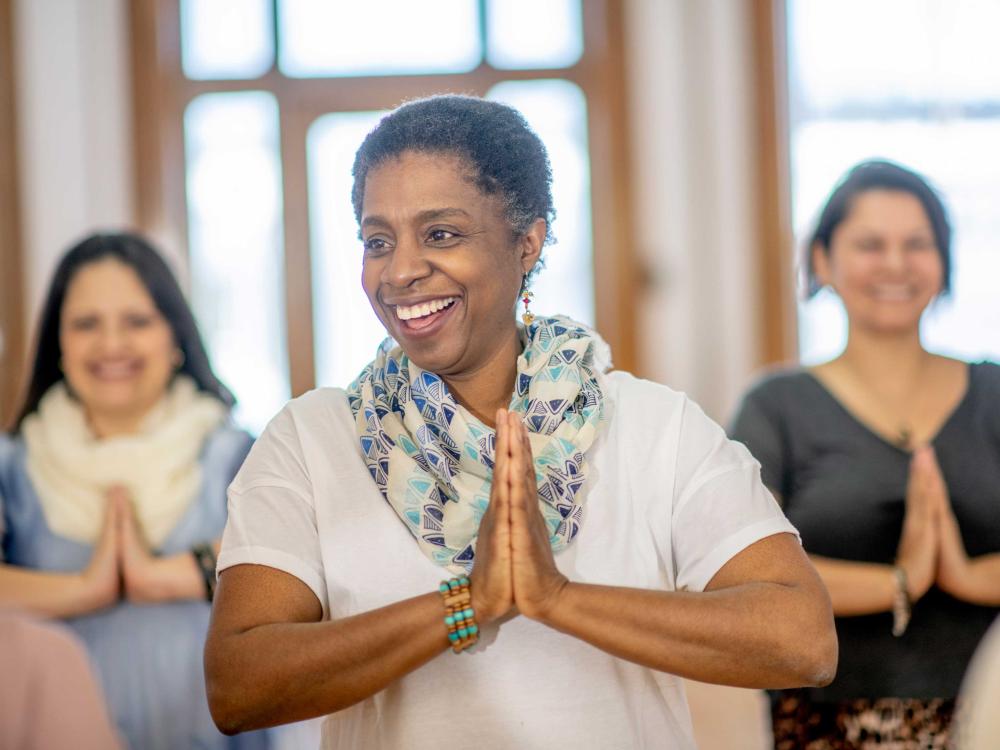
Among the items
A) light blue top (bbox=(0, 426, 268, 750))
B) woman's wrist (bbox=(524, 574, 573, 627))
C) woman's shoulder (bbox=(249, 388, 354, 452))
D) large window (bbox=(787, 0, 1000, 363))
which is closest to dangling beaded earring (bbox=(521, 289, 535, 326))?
woman's shoulder (bbox=(249, 388, 354, 452))

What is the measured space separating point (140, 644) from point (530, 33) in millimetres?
3342

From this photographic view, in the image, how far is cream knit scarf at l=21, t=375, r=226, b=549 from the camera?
242cm

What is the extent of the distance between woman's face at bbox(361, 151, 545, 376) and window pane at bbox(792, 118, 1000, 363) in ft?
11.4

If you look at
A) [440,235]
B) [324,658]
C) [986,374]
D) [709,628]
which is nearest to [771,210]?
[986,374]

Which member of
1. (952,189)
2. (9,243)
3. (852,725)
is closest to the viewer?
(852,725)

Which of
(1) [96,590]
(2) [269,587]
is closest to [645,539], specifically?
(2) [269,587]

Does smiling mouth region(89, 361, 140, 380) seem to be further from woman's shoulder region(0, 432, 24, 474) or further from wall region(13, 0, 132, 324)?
wall region(13, 0, 132, 324)

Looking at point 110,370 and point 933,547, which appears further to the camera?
point 110,370

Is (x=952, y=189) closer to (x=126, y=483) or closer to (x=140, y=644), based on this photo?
(x=126, y=483)

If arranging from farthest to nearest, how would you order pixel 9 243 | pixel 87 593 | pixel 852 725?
pixel 9 243 → pixel 87 593 → pixel 852 725

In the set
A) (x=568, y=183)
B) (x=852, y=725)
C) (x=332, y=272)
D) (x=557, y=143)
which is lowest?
(x=852, y=725)

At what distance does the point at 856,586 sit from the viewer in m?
2.10

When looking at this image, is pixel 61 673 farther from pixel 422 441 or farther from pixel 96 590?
pixel 422 441

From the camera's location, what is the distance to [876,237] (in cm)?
233
